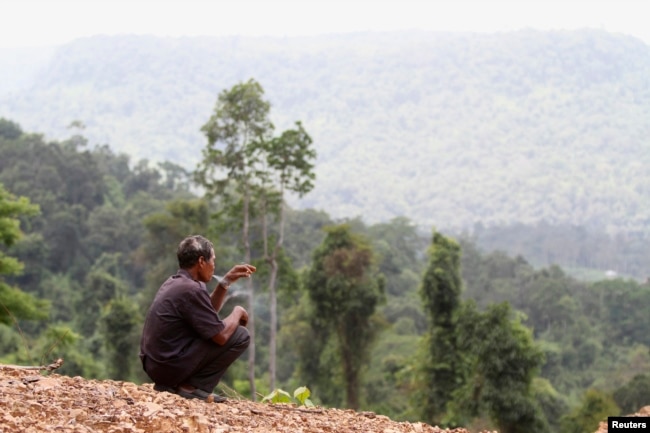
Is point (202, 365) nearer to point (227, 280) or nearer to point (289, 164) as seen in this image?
point (227, 280)

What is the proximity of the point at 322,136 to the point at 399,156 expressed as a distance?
1726 cm

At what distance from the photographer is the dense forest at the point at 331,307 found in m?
21.5

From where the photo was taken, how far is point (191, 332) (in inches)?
210

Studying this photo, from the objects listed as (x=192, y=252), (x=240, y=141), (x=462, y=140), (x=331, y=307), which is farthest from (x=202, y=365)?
(x=462, y=140)

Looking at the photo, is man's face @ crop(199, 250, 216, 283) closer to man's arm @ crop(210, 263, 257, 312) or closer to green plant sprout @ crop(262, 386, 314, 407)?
man's arm @ crop(210, 263, 257, 312)

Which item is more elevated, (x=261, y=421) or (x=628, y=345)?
(x=261, y=421)

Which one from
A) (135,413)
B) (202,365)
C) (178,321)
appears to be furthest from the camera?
(202,365)

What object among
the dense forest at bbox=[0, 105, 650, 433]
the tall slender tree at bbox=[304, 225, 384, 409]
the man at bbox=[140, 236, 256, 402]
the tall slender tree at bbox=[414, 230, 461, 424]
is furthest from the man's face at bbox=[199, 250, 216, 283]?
the tall slender tree at bbox=[304, 225, 384, 409]

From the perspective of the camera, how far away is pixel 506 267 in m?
54.4

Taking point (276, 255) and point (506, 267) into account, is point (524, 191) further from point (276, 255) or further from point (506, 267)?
point (276, 255)

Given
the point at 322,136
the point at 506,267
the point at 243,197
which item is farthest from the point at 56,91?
the point at 243,197

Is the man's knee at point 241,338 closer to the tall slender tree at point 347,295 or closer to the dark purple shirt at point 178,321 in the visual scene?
the dark purple shirt at point 178,321

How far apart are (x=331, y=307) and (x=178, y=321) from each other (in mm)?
21869

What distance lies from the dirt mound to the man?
177 millimetres
